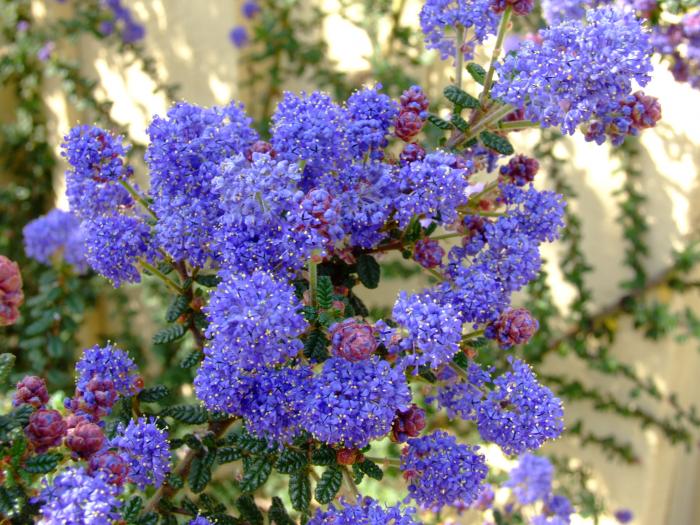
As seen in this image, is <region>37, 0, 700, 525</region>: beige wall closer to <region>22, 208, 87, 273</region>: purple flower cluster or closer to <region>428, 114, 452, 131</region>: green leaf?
<region>22, 208, 87, 273</region>: purple flower cluster

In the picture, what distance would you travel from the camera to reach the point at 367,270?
1351mm

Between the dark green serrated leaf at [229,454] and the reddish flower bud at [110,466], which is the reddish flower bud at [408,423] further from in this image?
the reddish flower bud at [110,466]

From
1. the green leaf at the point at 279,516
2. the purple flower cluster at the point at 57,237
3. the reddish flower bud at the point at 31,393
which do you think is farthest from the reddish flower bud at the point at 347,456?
the purple flower cluster at the point at 57,237

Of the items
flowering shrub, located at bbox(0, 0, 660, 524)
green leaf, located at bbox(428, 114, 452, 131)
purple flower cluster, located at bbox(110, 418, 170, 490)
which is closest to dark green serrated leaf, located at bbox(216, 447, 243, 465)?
flowering shrub, located at bbox(0, 0, 660, 524)

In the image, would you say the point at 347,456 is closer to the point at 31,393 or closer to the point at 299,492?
the point at 299,492

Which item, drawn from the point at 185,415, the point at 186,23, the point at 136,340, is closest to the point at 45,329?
the point at 136,340

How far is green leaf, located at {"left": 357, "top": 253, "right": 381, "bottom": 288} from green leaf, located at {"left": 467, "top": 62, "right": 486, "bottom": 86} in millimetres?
360

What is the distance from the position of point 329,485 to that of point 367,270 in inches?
14.6

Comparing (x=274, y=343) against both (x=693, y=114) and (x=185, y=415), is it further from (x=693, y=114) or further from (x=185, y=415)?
(x=693, y=114)

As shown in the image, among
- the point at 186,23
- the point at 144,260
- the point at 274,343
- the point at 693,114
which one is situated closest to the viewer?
the point at 274,343

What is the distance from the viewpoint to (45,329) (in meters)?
2.46

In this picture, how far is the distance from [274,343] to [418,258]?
14.4 inches

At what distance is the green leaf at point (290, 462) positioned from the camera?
1188 mm

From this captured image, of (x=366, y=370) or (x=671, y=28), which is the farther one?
(x=671, y=28)
